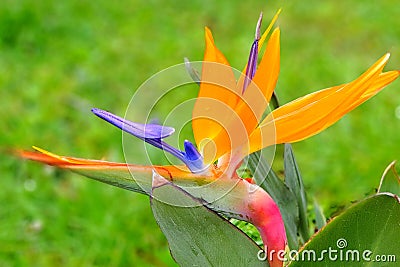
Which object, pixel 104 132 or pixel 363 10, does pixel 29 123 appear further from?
pixel 363 10

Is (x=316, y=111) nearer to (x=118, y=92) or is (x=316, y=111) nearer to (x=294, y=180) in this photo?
(x=294, y=180)

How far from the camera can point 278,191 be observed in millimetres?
725

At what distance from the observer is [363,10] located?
2.71 metres

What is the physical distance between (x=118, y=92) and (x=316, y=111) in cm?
160

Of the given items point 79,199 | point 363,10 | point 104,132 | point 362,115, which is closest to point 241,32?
point 363,10

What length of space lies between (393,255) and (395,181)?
0.14 m

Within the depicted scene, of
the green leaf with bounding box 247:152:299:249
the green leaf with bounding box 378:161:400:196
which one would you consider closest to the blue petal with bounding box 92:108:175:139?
the green leaf with bounding box 247:152:299:249

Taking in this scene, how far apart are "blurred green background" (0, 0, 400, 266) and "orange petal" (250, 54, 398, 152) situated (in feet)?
1.37

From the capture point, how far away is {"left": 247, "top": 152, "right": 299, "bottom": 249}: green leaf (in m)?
0.70

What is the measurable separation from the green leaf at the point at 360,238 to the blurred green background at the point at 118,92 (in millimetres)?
371

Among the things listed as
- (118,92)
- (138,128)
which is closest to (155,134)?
(138,128)

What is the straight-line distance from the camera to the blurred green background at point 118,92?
144 centimetres

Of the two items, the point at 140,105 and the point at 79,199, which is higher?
the point at 79,199

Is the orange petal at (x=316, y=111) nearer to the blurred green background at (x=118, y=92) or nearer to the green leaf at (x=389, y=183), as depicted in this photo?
the green leaf at (x=389, y=183)
